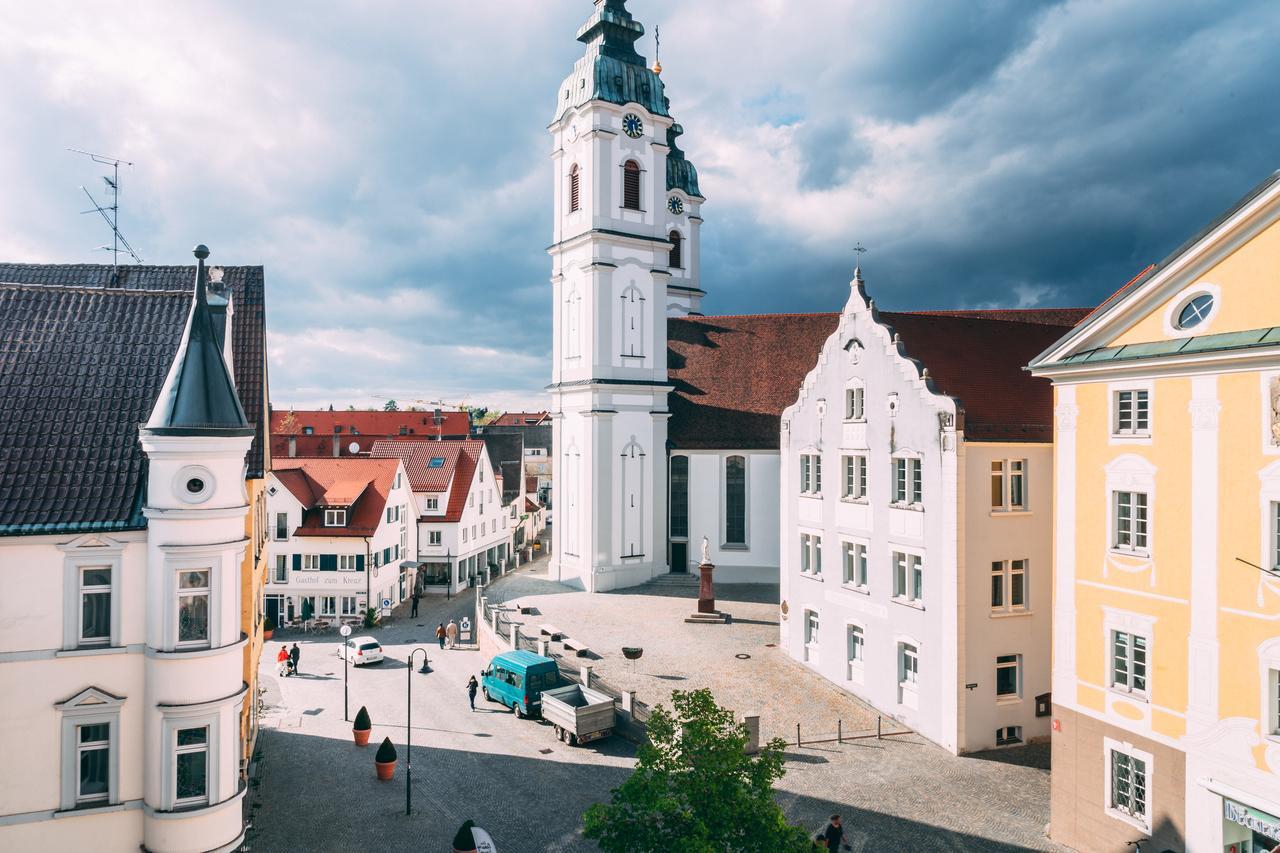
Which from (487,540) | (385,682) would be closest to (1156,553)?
(385,682)

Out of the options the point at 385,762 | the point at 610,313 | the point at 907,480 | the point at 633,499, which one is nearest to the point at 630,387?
the point at 610,313

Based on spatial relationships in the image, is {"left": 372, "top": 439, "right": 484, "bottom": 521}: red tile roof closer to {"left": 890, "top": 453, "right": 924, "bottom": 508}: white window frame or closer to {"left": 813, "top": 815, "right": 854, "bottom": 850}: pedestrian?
{"left": 890, "top": 453, "right": 924, "bottom": 508}: white window frame

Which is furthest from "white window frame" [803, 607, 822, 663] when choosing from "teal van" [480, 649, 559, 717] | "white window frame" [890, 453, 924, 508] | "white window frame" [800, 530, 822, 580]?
"teal van" [480, 649, 559, 717]

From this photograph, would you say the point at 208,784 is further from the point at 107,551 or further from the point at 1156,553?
the point at 1156,553

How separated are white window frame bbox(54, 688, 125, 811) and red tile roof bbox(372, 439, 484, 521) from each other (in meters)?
36.3

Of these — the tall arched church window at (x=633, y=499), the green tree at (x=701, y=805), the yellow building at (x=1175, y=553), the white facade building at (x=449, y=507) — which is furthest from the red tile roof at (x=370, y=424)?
the green tree at (x=701, y=805)

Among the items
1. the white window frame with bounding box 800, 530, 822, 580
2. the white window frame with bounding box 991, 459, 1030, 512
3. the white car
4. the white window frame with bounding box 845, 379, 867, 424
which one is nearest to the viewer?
the white window frame with bounding box 991, 459, 1030, 512

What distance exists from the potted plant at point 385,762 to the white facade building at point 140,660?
7965mm

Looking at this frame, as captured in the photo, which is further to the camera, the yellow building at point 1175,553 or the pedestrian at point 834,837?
the pedestrian at point 834,837

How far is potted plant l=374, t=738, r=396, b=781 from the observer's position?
75.2 feet

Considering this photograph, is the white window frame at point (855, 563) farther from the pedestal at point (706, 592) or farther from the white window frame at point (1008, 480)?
the pedestal at point (706, 592)

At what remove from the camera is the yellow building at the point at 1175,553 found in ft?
48.5

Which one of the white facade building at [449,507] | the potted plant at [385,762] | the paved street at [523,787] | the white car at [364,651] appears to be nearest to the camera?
the paved street at [523,787]

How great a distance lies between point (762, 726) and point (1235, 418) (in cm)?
1491
